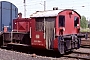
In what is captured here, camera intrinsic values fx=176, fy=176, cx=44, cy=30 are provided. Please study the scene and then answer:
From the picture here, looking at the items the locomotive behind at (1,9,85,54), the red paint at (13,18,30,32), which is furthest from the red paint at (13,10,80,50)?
the red paint at (13,18,30,32)

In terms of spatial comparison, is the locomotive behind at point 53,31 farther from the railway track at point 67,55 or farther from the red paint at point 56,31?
the railway track at point 67,55

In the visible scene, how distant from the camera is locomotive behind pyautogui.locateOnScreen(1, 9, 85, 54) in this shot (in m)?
10.3

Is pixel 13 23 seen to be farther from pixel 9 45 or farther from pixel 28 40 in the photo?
pixel 28 40

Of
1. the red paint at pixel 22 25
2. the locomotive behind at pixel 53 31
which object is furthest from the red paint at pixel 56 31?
the red paint at pixel 22 25

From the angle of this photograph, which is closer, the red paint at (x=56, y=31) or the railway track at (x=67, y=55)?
the railway track at (x=67, y=55)

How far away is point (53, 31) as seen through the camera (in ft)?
33.8

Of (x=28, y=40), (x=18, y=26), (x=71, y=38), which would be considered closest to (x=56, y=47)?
(x=71, y=38)

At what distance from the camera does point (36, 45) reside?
36.6ft

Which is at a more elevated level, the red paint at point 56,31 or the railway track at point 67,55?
the red paint at point 56,31

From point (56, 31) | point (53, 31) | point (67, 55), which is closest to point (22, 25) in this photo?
point (53, 31)

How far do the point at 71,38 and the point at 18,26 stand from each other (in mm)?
4595

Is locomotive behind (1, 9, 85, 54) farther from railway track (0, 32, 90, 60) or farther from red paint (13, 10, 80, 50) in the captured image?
railway track (0, 32, 90, 60)

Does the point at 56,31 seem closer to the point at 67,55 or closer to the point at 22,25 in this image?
the point at 67,55

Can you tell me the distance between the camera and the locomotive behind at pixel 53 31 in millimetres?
10292
